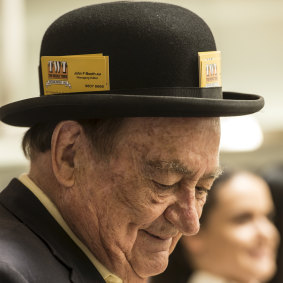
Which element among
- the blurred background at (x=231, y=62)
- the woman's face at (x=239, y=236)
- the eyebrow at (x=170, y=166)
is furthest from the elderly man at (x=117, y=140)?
the blurred background at (x=231, y=62)

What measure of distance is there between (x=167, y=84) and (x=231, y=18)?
13.9 feet

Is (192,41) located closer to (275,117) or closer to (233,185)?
(233,185)

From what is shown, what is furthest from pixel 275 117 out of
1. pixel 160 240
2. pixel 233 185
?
pixel 160 240

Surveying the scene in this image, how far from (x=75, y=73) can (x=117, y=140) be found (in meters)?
0.18

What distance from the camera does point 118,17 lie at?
5.69 ft

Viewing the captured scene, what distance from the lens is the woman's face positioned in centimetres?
405

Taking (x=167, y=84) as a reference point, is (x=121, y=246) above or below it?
below

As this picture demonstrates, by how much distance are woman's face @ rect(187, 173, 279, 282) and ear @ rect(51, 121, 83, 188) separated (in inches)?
94.0

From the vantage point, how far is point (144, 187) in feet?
5.80

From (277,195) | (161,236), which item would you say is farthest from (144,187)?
(277,195)

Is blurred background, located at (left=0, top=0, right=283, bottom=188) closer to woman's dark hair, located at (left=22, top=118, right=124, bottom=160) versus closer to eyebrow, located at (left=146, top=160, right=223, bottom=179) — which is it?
woman's dark hair, located at (left=22, top=118, right=124, bottom=160)

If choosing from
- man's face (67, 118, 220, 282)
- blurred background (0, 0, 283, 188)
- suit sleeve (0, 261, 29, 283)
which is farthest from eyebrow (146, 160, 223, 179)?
blurred background (0, 0, 283, 188)

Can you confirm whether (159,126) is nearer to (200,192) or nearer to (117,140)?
(117,140)

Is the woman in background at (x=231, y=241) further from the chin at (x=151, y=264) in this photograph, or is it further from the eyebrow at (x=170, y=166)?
the eyebrow at (x=170, y=166)
